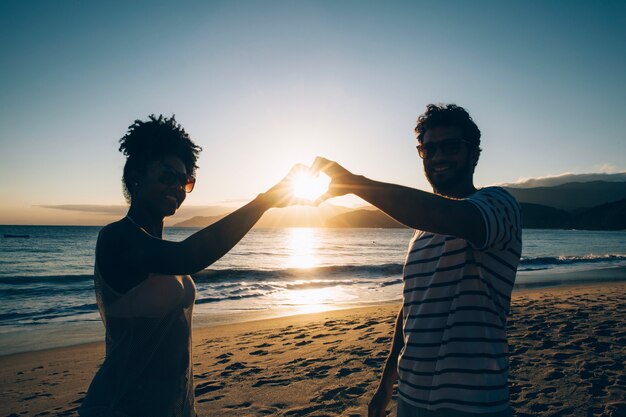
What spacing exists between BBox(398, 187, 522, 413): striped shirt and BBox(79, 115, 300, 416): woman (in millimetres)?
950

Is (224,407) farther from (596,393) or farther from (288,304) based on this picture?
(288,304)

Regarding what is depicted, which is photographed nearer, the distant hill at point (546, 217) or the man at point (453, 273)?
the man at point (453, 273)

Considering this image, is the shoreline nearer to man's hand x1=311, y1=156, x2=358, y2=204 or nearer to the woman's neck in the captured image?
the woman's neck

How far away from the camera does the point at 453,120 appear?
2.48m

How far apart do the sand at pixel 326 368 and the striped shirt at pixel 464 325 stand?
329 cm

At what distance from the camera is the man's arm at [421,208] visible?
1603mm

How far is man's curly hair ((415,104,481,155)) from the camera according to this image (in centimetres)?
248

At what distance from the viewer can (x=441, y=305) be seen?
7.09ft

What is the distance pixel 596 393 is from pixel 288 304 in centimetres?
1163

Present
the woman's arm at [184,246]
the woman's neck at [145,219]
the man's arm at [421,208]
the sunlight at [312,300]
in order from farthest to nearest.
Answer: the sunlight at [312,300]
the woman's neck at [145,219]
the woman's arm at [184,246]
the man's arm at [421,208]

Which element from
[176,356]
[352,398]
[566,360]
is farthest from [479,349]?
[566,360]

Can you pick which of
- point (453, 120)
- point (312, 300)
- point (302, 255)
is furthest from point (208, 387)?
point (302, 255)

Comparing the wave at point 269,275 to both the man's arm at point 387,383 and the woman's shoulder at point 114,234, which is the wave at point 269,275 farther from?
the woman's shoulder at point 114,234

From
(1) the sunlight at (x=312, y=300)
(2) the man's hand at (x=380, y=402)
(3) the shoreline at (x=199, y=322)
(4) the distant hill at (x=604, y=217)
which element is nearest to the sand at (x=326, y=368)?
(3) the shoreline at (x=199, y=322)
